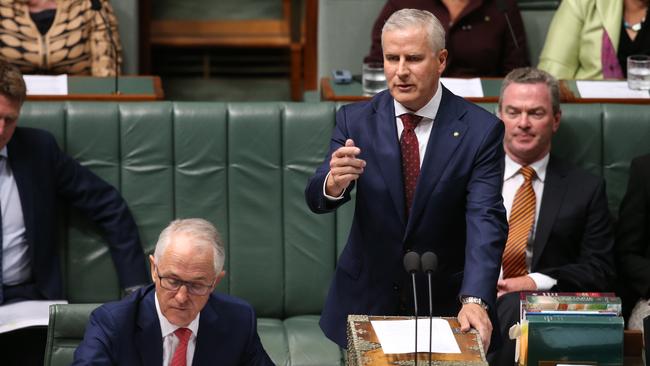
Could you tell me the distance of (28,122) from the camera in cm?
365

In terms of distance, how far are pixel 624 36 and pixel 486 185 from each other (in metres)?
1.95

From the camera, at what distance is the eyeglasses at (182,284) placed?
238 cm

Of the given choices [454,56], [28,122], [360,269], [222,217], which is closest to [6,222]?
[28,122]

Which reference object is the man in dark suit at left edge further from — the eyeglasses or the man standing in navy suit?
the eyeglasses

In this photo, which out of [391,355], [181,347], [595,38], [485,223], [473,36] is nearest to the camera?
[391,355]

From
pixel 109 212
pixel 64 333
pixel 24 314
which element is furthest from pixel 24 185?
pixel 64 333

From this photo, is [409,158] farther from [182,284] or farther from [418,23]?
[182,284]

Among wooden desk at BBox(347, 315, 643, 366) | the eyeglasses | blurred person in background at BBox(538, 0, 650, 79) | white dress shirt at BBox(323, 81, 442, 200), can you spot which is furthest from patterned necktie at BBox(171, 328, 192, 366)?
blurred person in background at BBox(538, 0, 650, 79)

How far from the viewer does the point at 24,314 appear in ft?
10.9

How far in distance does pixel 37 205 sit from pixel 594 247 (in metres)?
1.62

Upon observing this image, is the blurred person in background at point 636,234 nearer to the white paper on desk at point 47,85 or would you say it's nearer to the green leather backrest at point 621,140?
the green leather backrest at point 621,140

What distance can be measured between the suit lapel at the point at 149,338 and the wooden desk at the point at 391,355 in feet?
1.38

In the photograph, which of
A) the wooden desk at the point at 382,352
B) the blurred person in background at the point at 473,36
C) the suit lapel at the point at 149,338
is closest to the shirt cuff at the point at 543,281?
the wooden desk at the point at 382,352

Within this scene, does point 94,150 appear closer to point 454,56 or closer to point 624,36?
point 454,56
